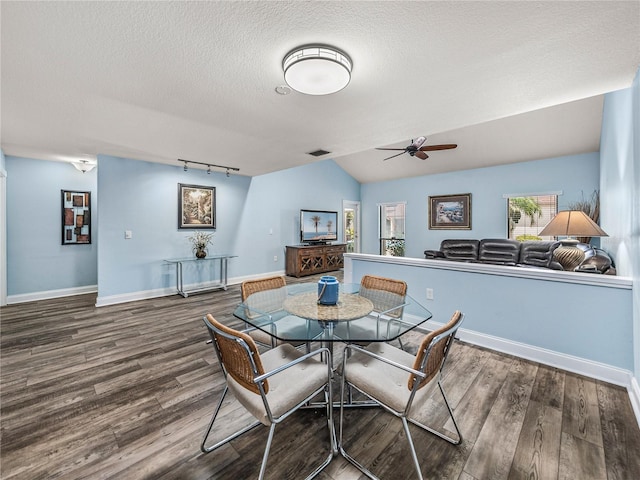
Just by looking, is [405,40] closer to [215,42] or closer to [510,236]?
[215,42]

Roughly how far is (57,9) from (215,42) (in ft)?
2.38

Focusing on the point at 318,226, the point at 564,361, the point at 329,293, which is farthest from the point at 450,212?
the point at 329,293

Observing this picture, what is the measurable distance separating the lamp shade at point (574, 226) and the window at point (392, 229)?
519 centimetres

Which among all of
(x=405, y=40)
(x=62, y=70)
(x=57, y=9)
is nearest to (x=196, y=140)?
(x=62, y=70)

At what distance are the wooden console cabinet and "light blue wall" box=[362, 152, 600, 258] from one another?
1.94 meters

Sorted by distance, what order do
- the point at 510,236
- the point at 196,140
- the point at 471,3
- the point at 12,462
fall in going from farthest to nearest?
the point at 510,236, the point at 196,140, the point at 12,462, the point at 471,3

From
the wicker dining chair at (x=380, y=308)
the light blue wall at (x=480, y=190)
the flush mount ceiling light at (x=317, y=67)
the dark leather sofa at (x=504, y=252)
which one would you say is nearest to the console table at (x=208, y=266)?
the wicker dining chair at (x=380, y=308)

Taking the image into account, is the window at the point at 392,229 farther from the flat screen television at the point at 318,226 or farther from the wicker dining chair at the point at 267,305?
the wicker dining chair at the point at 267,305

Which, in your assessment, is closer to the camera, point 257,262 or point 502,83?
point 502,83

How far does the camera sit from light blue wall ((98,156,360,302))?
4234 millimetres

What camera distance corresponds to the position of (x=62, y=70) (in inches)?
72.2

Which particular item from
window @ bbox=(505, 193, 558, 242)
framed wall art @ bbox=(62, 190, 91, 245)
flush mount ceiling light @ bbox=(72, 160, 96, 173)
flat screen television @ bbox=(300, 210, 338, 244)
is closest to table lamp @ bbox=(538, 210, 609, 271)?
window @ bbox=(505, 193, 558, 242)

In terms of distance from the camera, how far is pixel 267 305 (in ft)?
7.07

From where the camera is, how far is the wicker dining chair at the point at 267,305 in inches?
71.5
